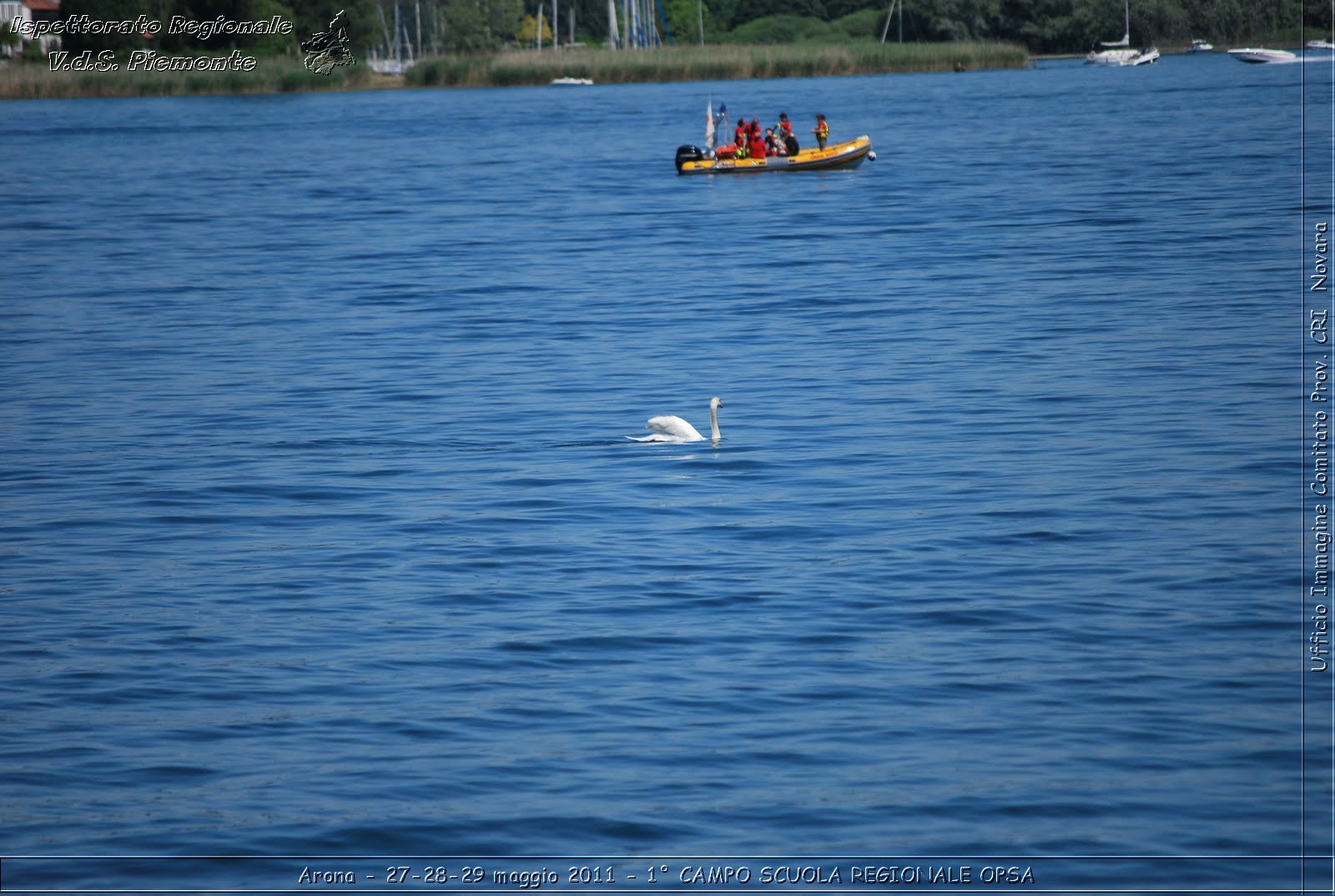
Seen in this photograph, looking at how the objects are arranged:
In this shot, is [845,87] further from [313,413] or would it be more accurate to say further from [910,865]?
[910,865]

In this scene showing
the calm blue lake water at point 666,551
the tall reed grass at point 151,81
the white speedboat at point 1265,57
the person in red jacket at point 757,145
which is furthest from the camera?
the tall reed grass at point 151,81

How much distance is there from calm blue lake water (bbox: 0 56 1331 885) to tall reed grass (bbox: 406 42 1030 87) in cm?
6134

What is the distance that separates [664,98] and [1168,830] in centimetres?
8022

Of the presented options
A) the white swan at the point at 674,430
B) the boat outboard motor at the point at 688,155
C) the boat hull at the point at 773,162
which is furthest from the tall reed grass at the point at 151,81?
the white swan at the point at 674,430

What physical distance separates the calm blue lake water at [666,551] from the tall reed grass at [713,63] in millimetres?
61344

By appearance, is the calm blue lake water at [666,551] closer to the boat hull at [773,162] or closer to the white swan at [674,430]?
the white swan at [674,430]

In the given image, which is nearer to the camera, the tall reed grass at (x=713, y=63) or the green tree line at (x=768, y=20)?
the tall reed grass at (x=713, y=63)

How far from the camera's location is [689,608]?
36.0 ft

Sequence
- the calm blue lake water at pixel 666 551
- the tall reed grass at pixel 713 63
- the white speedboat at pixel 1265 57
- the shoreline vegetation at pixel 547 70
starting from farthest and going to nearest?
the tall reed grass at pixel 713 63
the shoreline vegetation at pixel 547 70
the white speedboat at pixel 1265 57
the calm blue lake water at pixel 666 551

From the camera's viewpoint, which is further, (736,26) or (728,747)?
(736,26)

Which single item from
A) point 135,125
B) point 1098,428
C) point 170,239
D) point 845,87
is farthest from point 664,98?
point 1098,428

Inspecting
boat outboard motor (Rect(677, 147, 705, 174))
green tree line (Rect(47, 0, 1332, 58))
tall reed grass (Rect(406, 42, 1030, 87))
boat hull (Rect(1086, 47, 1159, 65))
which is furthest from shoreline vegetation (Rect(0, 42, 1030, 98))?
boat outboard motor (Rect(677, 147, 705, 174))

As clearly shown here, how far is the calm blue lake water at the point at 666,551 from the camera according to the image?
8305 mm

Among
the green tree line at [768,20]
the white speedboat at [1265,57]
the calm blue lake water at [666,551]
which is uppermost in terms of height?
the green tree line at [768,20]
